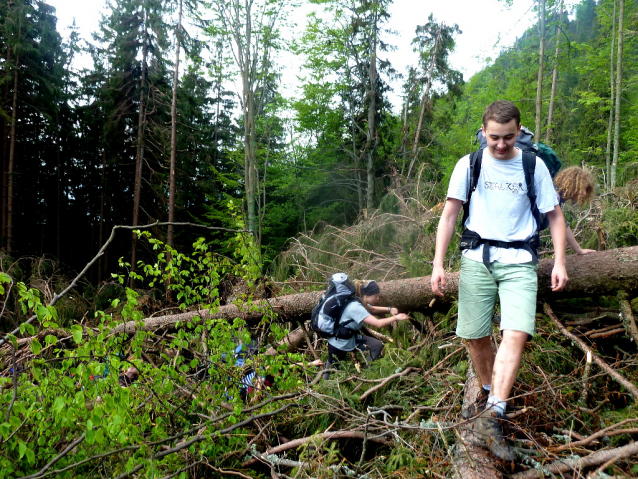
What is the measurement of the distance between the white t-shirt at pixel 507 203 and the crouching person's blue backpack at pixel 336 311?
1783mm

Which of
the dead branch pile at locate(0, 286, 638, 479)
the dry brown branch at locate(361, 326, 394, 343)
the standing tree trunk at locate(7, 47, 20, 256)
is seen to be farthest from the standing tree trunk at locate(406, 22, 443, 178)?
the dead branch pile at locate(0, 286, 638, 479)

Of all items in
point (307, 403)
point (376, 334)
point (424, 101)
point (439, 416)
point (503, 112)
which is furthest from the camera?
point (424, 101)

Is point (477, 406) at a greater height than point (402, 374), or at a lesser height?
greater

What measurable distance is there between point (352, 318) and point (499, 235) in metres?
1.96

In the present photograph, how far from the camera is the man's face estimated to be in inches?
94.2

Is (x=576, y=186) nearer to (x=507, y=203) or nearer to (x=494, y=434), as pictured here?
(x=507, y=203)

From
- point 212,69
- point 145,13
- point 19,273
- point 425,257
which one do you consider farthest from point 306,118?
point 425,257

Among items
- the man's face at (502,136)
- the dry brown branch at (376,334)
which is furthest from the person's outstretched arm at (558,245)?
the dry brown branch at (376,334)

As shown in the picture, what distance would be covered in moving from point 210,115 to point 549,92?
16.2 metres

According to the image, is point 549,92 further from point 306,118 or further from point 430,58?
point 306,118

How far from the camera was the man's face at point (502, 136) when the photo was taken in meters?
2.39

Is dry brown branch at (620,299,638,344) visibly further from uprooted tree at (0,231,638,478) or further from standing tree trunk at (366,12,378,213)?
standing tree trunk at (366,12,378,213)

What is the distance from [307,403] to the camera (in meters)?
3.26

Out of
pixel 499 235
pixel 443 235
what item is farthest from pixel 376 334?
pixel 499 235
